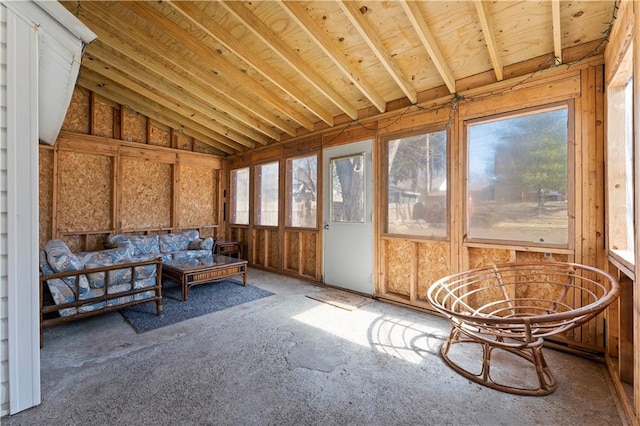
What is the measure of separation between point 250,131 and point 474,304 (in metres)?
4.80

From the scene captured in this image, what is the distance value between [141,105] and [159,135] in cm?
85

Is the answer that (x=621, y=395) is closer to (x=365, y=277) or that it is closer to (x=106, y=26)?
(x=365, y=277)

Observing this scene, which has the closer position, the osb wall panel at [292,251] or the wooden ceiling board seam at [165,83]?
the wooden ceiling board seam at [165,83]

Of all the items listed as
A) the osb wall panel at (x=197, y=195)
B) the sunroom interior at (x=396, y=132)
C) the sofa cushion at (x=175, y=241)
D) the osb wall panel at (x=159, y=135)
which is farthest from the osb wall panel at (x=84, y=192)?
the osb wall panel at (x=197, y=195)

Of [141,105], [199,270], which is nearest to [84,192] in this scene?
[141,105]

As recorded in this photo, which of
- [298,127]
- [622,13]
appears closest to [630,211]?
[622,13]

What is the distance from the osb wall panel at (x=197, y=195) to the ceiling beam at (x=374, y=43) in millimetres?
5059

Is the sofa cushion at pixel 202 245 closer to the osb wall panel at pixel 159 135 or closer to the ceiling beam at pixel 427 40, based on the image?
the osb wall panel at pixel 159 135

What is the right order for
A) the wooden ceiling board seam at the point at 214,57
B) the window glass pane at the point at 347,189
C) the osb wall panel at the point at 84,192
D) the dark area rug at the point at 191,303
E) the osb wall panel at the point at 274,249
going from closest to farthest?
1. the wooden ceiling board seam at the point at 214,57
2. the dark area rug at the point at 191,303
3. the window glass pane at the point at 347,189
4. the osb wall panel at the point at 84,192
5. the osb wall panel at the point at 274,249

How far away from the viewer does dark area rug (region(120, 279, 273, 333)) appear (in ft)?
10.3

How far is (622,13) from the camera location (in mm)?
1939

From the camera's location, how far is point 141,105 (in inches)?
205

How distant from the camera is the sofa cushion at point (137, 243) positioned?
4918mm

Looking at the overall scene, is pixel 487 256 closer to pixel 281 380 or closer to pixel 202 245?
pixel 281 380
